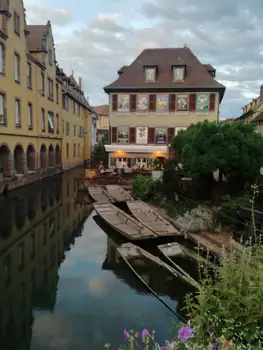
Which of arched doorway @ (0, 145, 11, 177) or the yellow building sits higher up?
the yellow building

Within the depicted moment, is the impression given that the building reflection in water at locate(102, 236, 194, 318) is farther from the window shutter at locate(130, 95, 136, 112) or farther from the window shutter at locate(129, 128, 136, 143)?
the window shutter at locate(130, 95, 136, 112)

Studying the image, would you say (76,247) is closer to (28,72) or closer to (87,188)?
(87,188)

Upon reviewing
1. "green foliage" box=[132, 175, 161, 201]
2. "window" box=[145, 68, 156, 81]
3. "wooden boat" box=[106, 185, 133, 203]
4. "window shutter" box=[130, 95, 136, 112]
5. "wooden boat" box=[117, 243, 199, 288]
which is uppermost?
"window" box=[145, 68, 156, 81]

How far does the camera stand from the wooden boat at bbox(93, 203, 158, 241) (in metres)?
11.5

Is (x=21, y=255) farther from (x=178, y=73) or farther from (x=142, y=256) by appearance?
(x=178, y=73)

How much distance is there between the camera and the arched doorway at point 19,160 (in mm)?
24234

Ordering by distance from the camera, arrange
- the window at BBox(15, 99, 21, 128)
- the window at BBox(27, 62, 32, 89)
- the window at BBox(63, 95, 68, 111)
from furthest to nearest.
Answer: the window at BBox(63, 95, 68, 111) → the window at BBox(27, 62, 32, 89) → the window at BBox(15, 99, 21, 128)

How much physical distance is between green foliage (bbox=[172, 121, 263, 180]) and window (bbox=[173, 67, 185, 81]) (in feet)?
49.4

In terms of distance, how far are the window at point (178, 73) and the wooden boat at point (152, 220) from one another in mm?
15702

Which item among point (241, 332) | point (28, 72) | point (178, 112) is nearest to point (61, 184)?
point (28, 72)

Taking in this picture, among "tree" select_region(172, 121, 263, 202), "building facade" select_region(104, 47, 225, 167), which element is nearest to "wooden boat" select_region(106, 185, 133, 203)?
"tree" select_region(172, 121, 263, 202)

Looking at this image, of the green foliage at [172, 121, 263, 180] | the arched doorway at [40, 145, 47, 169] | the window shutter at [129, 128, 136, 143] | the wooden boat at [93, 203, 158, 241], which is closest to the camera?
the wooden boat at [93, 203, 158, 241]

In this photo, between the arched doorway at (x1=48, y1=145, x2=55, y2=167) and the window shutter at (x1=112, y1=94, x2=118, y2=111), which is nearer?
the window shutter at (x1=112, y1=94, x2=118, y2=111)

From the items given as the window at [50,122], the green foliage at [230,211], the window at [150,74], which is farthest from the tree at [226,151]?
the window at [50,122]
